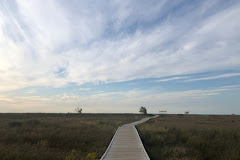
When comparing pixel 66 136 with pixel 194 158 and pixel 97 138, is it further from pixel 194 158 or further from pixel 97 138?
pixel 194 158

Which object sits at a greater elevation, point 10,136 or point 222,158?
point 10,136

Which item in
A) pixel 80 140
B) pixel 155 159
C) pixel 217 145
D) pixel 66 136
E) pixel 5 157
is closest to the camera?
pixel 5 157

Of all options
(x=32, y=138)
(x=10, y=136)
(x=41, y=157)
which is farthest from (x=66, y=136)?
(x=41, y=157)

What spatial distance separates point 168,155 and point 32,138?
33.0ft

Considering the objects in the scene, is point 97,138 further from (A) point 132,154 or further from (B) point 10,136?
(B) point 10,136

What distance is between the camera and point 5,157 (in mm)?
7449

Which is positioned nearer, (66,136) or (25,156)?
(25,156)

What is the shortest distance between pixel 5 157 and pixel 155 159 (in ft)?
23.4

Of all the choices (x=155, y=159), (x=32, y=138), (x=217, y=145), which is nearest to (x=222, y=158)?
(x=217, y=145)

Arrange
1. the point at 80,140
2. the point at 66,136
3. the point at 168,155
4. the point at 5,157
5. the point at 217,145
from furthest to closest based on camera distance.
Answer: the point at 66,136 → the point at 80,140 → the point at 217,145 → the point at 168,155 → the point at 5,157

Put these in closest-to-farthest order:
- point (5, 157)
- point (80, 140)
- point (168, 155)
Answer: point (5, 157) → point (168, 155) → point (80, 140)

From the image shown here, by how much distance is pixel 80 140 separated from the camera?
39.9 ft

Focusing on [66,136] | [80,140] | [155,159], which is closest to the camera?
[155,159]

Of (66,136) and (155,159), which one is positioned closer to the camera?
(155,159)
